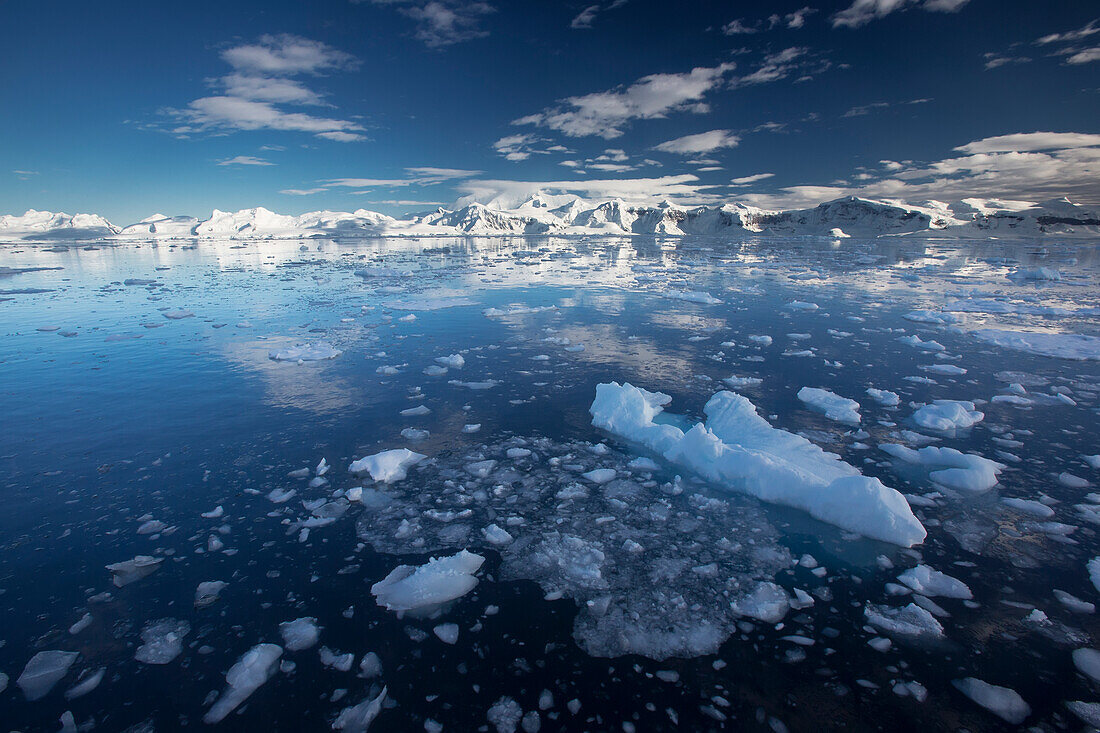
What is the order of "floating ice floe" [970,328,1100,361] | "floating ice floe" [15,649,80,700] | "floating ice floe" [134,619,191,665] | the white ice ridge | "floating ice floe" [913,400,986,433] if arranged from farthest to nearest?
"floating ice floe" [970,328,1100,361], "floating ice floe" [913,400,986,433], the white ice ridge, "floating ice floe" [134,619,191,665], "floating ice floe" [15,649,80,700]

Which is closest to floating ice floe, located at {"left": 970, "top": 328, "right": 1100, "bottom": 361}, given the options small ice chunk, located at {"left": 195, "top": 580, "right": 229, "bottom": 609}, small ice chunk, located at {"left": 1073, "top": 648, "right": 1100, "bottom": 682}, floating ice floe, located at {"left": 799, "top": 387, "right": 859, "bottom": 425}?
floating ice floe, located at {"left": 799, "top": 387, "right": 859, "bottom": 425}

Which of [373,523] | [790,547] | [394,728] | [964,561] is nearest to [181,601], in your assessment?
[373,523]

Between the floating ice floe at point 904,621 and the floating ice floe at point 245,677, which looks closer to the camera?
the floating ice floe at point 245,677

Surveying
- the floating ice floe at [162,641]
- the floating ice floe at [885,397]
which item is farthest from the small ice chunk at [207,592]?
the floating ice floe at [885,397]

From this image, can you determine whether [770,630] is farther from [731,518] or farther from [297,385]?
[297,385]

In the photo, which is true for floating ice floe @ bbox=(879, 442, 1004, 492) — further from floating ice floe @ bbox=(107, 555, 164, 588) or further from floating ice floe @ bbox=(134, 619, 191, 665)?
floating ice floe @ bbox=(107, 555, 164, 588)

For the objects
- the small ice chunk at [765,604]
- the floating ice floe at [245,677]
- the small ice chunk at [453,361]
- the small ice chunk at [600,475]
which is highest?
the small ice chunk at [453,361]

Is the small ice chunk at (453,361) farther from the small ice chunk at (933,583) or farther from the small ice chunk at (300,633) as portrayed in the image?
the small ice chunk at (933,583)
